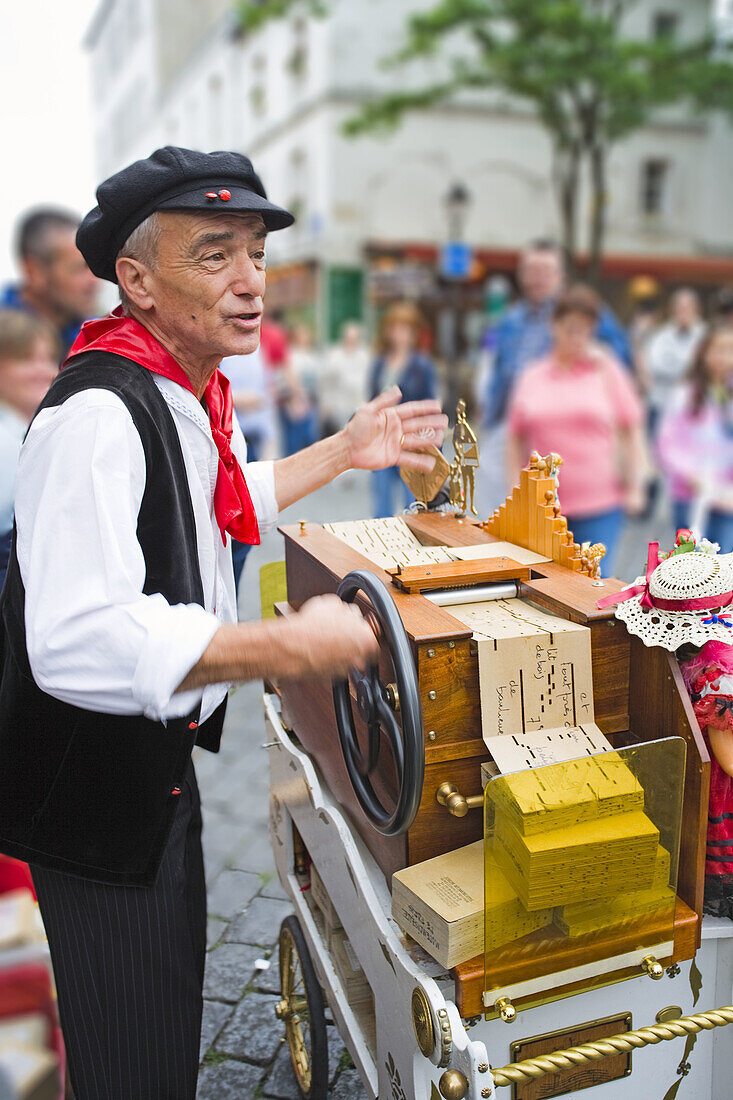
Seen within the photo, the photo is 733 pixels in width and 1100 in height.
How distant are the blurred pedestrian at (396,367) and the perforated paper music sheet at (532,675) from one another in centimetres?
493

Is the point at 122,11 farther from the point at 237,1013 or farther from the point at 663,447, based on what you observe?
the point at 237,1013

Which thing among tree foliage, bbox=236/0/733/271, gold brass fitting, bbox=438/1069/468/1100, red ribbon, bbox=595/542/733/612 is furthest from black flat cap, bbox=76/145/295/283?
tree foliage, bbox=236/0/733/271

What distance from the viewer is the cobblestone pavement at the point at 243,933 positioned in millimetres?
2336

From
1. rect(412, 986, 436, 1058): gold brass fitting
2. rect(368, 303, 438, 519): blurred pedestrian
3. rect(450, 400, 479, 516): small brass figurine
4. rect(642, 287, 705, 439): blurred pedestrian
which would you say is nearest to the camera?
rect(412, 986, 436, 1058): gold brass fitting

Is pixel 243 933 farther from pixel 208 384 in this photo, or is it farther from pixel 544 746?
pixel 208 384

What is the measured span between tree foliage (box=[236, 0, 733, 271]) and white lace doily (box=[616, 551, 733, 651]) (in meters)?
15.3

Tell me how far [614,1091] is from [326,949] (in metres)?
0.68

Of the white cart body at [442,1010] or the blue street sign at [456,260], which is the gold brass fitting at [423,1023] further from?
the blue street sign at [456,260]

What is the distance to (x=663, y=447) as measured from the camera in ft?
16.3

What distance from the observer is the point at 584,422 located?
159 inches

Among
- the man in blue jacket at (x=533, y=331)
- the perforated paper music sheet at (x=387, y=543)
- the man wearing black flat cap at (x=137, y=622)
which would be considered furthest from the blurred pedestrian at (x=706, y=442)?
the man wearing black flat cap at (x=137, y=622)

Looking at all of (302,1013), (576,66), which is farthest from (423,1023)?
(576,66)

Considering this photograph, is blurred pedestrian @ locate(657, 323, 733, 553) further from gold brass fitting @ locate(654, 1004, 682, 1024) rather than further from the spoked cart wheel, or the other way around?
gold brass fitting @ locate(654, 1004, 682, 1024)

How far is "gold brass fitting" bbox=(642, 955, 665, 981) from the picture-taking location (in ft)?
4.85
